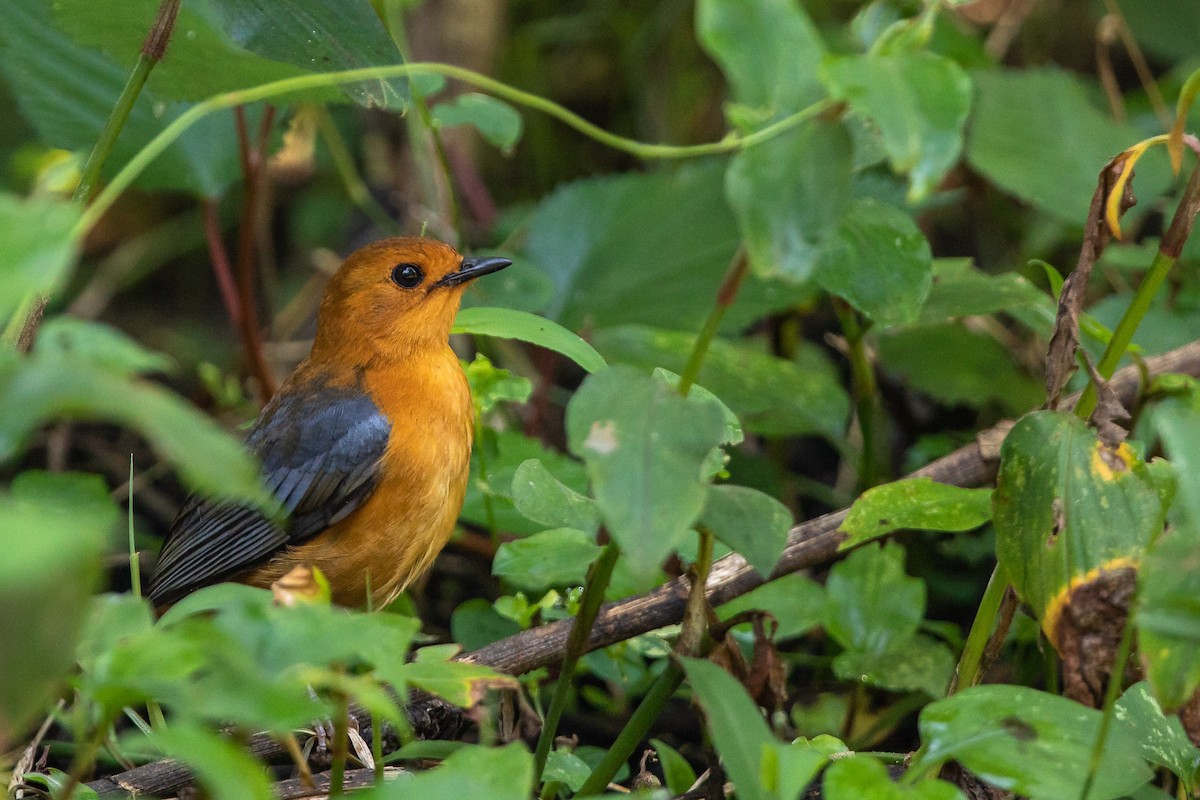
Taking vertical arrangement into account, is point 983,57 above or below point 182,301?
above

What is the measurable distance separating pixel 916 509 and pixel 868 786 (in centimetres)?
87

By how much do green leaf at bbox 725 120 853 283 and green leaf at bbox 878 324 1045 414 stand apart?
285 cm

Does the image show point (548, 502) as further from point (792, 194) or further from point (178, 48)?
point (178, 48)

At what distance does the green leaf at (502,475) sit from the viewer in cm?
323

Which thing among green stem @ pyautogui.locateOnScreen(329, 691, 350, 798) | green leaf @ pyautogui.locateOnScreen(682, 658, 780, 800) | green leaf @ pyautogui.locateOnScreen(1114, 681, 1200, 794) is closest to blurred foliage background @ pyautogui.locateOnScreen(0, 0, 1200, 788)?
green leaf @ pyautogui.locateOnScreen(682, 658, 780, 800)

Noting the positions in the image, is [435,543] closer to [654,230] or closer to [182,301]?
[654,230]

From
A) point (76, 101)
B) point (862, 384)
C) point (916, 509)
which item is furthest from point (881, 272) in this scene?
point (76, 101)

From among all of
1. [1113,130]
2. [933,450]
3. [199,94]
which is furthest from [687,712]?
[1113,130]

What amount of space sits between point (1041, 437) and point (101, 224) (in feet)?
18.6

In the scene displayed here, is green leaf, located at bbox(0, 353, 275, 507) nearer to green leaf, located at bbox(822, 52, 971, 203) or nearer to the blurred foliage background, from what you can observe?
the blurred foliage background

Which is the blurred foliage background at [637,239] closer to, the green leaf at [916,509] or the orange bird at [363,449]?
the orange bird at [363,449]

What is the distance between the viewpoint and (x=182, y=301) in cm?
668

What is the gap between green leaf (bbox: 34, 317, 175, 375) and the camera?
4.29ft

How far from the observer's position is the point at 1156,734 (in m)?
2.25
